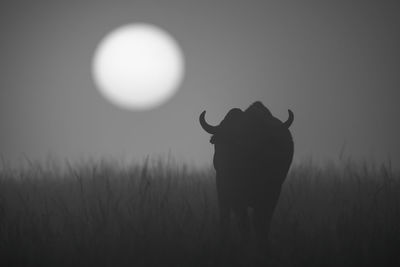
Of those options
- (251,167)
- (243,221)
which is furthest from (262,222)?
(251,167)

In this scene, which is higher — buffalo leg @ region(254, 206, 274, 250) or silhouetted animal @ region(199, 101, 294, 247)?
silhouetted animal @ region(199, 101, 294, 247)

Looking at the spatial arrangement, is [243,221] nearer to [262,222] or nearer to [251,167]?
[262,222]

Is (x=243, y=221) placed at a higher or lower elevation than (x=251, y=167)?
lower

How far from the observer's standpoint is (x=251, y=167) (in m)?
5.15

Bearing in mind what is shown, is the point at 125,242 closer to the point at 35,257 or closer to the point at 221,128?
the point at 35,257

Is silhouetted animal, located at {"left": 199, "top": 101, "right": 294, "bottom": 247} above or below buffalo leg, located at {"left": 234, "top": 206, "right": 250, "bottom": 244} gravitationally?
above

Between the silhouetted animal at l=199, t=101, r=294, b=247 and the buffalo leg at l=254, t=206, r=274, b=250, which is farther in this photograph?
the silhouetted animal at l=199, t=101, r=294, b=247

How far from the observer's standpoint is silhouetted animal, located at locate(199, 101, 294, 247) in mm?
5145

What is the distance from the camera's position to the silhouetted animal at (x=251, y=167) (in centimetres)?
514

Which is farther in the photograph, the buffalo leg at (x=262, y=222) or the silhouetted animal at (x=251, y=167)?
the silhouetted animal at (x=251, y=167)

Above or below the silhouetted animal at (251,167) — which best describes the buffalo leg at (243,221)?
below

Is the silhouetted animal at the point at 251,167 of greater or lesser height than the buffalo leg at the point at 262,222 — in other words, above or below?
above

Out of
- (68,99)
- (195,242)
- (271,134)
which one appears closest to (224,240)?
(195,242)

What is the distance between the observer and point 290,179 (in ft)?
25.8
